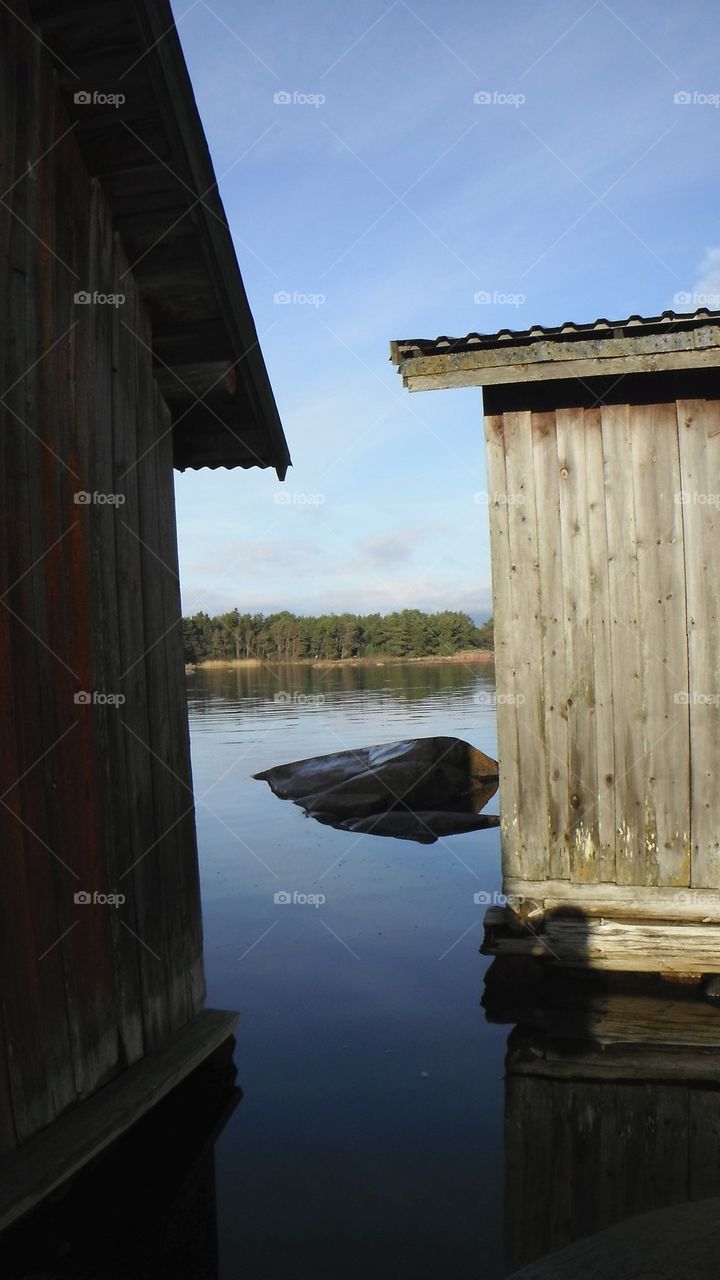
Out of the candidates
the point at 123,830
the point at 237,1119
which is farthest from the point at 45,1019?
the point at 237,1119

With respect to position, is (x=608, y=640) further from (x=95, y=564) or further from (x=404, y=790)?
(x=404, y=790)

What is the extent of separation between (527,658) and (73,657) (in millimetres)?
3753

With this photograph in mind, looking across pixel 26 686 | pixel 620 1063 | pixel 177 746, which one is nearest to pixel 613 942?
pixel 620 1063

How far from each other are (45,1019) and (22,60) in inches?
168

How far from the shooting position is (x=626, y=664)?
268 inches

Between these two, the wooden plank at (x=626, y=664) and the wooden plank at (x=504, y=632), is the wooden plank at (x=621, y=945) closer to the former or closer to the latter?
the wooden plank at (x=626, y=664)

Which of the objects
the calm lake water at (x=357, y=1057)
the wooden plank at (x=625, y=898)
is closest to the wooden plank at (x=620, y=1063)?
the calm lake water at (x=357, y=1057)

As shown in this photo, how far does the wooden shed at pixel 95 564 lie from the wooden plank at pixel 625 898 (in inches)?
105

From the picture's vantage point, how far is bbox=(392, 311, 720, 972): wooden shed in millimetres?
6691

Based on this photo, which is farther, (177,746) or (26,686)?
(177,746)

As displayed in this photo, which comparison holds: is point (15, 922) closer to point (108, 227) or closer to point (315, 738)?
point (108, 227)

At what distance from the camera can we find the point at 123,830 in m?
4.80

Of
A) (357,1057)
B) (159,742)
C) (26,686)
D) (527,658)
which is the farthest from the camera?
(527,658)

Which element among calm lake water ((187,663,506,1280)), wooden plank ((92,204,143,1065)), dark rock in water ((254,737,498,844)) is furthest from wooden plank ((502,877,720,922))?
dark rock in water ((254,737,498,844))
